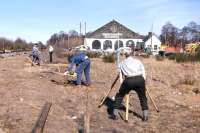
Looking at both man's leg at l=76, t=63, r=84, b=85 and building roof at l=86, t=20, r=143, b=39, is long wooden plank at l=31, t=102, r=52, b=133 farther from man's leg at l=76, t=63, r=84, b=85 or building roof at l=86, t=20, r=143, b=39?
building roof at l=86, t=20, r=143, b=39

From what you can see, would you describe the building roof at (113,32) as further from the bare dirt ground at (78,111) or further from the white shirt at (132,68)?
the white shirt at (132,68)

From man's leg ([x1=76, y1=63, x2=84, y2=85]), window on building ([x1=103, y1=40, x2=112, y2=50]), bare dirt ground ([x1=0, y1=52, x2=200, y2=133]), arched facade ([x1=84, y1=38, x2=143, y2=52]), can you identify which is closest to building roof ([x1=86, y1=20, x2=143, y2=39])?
arched facade ([x1=84, y1=38, x2=143, y2=52])

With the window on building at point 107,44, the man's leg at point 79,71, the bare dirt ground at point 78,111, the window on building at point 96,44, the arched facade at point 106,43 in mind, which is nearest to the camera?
the bare dirt ground at point 78,111

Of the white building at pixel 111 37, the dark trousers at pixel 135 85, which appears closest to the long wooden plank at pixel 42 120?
the dark trousers at pixel 135 85

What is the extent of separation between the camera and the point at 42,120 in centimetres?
925

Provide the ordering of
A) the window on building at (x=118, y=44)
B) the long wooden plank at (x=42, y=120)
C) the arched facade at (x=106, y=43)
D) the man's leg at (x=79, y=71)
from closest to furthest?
the long wooden plank at (x=42, y=120) → the man's leg at (x=79, y=71) → the window on building at (x=118, y=44) → the arched facade at (x=106, y=43)

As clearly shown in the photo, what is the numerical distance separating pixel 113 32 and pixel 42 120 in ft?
278

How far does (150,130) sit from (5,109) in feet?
11.1

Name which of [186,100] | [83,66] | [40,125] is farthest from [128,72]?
[83,66]

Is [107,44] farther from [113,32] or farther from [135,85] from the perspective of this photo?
[135,85]

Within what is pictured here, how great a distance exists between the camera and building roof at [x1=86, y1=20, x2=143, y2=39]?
9238 centimetres

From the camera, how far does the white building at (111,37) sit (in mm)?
91688

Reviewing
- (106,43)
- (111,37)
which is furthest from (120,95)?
(106,43)

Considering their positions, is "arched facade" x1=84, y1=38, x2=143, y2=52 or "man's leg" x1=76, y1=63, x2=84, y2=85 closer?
"man's leg" x1=76, y1=63, x2=84, y2=85
